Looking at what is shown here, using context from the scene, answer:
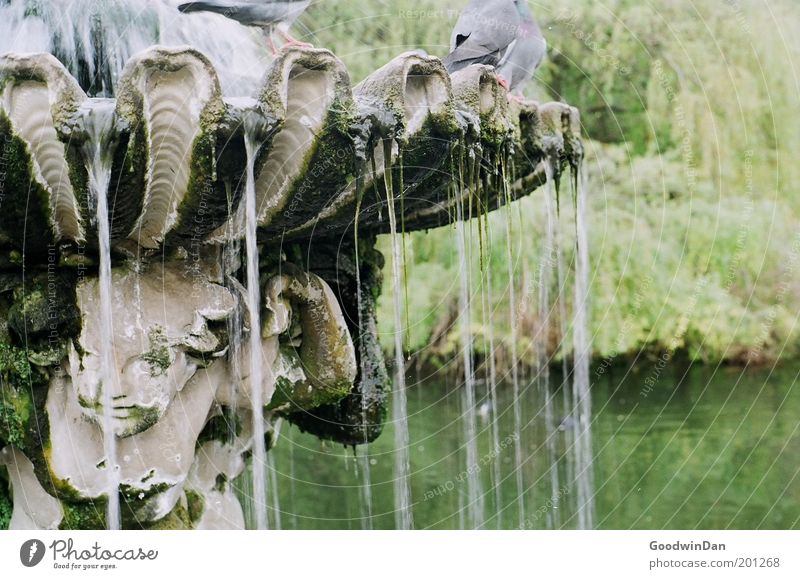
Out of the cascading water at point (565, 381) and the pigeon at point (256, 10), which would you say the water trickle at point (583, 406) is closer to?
the cascading water at point (565, 381)

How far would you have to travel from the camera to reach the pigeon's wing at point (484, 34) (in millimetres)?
2619

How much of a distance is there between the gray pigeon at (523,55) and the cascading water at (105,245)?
1.19 metres

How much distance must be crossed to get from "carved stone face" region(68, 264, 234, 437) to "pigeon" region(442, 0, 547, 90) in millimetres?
853

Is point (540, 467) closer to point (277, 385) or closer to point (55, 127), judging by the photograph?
point (277, 385)

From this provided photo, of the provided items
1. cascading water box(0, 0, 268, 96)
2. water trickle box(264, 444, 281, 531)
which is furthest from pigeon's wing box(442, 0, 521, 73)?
water trickle box(264, 444, 281, 531)

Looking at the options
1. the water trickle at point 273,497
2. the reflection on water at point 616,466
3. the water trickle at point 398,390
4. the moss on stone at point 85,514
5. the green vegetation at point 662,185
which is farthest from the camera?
the green vegetation at point 662,185

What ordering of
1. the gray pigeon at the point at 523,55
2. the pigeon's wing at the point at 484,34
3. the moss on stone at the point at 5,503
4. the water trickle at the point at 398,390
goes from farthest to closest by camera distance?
the gray pigeon at the point at 523,55, the pigeon's wing at the point at 484,34, the moss on stone at the point at 5,503, the water trickle at the point at 398,390

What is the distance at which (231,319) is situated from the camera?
2.32 meters

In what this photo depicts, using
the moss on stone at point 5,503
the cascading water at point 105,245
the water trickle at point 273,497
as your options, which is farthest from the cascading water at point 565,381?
the cascading water at point 105,245

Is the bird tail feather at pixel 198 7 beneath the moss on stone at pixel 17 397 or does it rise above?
above

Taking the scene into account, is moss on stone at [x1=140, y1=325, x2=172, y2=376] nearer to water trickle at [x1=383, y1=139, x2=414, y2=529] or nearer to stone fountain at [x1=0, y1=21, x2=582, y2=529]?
stone fountain at [x1=0, y1=21, x2=582, y2=529]

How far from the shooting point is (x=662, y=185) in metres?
6.50

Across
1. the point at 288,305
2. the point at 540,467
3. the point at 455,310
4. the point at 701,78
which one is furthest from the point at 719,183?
the point at 288,305
